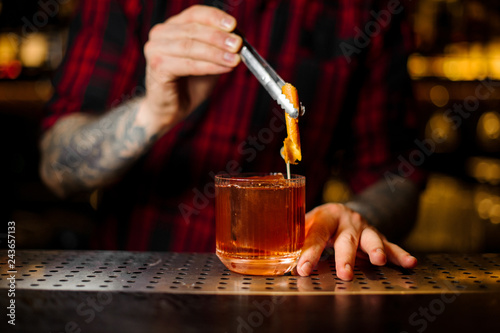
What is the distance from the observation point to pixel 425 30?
3.86 meters

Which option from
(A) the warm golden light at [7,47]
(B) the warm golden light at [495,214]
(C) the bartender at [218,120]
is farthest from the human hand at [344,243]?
(A) the warm golden light at [7,47]

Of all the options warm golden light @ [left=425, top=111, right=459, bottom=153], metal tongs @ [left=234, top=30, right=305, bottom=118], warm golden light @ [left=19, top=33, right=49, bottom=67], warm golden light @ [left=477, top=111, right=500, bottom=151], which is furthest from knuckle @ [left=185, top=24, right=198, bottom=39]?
warm golden light @ [left=477, top=111, right=500, bottom=151]

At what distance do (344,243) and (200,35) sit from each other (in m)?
0.55

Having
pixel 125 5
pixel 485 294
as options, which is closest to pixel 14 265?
pixel 485 294

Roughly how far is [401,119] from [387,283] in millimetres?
1046

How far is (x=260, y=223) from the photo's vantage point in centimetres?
99

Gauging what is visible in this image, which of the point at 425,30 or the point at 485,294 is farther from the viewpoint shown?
the point at 425,30

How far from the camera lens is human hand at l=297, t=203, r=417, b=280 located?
1.04 metres

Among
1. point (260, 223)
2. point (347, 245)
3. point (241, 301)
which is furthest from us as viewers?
point (347, 245)

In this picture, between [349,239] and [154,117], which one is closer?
[349,239]

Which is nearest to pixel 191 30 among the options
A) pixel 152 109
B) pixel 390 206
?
pixel 152 109

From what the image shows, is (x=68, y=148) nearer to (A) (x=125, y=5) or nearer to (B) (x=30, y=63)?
(A) (x=125, y=5)

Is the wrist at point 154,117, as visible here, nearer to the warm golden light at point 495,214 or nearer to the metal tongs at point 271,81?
the metal tongs at point 271,81

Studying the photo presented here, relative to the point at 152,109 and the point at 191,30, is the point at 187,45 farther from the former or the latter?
the point at 152,109
